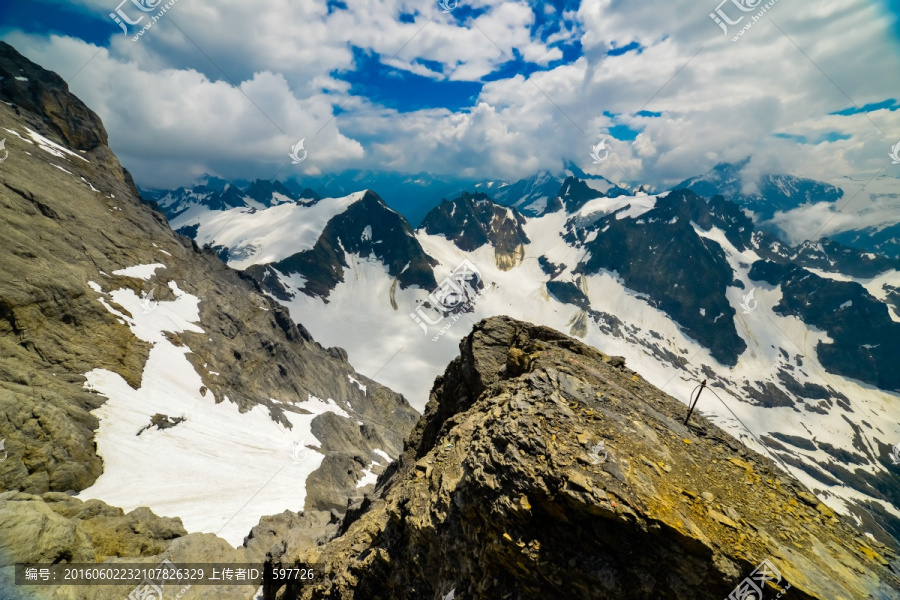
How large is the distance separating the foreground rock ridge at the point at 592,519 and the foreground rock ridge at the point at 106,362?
12489mm

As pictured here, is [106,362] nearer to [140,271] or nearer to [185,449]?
[185,449]

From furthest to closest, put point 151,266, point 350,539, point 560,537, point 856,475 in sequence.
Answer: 1. point 856,475
2. point 151,266
3. point 350,539
4. point 560,537

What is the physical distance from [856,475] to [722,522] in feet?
833

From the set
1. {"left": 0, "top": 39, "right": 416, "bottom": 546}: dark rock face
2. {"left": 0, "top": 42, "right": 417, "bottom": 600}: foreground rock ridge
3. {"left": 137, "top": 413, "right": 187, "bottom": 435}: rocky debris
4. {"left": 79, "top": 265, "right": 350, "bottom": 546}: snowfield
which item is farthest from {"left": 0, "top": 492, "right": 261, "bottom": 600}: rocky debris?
{"left": 137, "top": 413, "right": 187, "bottom": 435}: rocky debris

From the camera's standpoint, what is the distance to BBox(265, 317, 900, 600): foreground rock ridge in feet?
23.1

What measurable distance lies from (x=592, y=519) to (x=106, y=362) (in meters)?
54.2

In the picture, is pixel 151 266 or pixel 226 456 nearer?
pixel 226 456

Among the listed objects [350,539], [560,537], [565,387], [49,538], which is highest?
[565,387]

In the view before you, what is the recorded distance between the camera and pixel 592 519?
7535mm

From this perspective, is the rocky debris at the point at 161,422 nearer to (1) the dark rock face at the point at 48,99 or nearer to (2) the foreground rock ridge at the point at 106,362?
(2) the foreground rock ridge at the point at 106,362

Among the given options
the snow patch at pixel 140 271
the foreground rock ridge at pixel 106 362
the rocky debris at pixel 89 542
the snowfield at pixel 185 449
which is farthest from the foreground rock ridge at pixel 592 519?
the snow patch at pixel 140 271

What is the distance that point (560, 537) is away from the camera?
7773mm

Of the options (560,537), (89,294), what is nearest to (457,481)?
(560,537)

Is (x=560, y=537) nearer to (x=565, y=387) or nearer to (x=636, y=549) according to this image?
(x=636, y=549)
